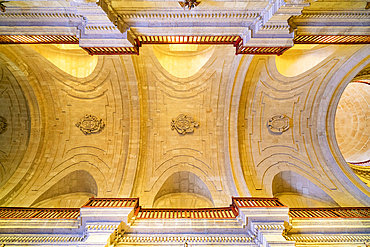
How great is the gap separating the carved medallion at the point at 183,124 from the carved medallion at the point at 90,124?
3.46 metres

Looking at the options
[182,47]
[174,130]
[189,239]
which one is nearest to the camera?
[189,239]

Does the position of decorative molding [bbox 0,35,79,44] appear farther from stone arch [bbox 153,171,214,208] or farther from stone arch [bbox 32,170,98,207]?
stone arch [bbox 153,171,214,208]

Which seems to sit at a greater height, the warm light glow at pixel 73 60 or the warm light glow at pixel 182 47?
the warm light glow at pixel 182 47

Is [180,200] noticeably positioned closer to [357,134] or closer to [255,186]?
[255,186]

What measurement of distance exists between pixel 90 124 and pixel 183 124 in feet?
14.6

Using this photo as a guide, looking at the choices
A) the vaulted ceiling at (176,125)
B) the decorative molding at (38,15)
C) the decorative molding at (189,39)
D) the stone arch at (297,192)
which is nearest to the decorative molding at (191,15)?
the decorative molding at (189,39)

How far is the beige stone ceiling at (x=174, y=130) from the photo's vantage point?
7656 mm

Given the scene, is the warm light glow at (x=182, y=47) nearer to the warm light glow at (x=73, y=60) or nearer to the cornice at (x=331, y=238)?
the warm light glow at (x=73, y=60)

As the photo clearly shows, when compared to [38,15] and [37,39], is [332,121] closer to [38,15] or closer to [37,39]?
[38,15]

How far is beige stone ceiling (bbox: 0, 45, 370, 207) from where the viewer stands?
301 inches

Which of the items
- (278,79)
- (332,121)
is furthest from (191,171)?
(332,121)

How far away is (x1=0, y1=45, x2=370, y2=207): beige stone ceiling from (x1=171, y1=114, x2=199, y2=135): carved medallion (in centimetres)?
23

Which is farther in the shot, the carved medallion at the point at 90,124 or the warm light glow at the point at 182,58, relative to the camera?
the carved medallion at the point at 90,124

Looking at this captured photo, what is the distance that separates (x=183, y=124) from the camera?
331 inches
